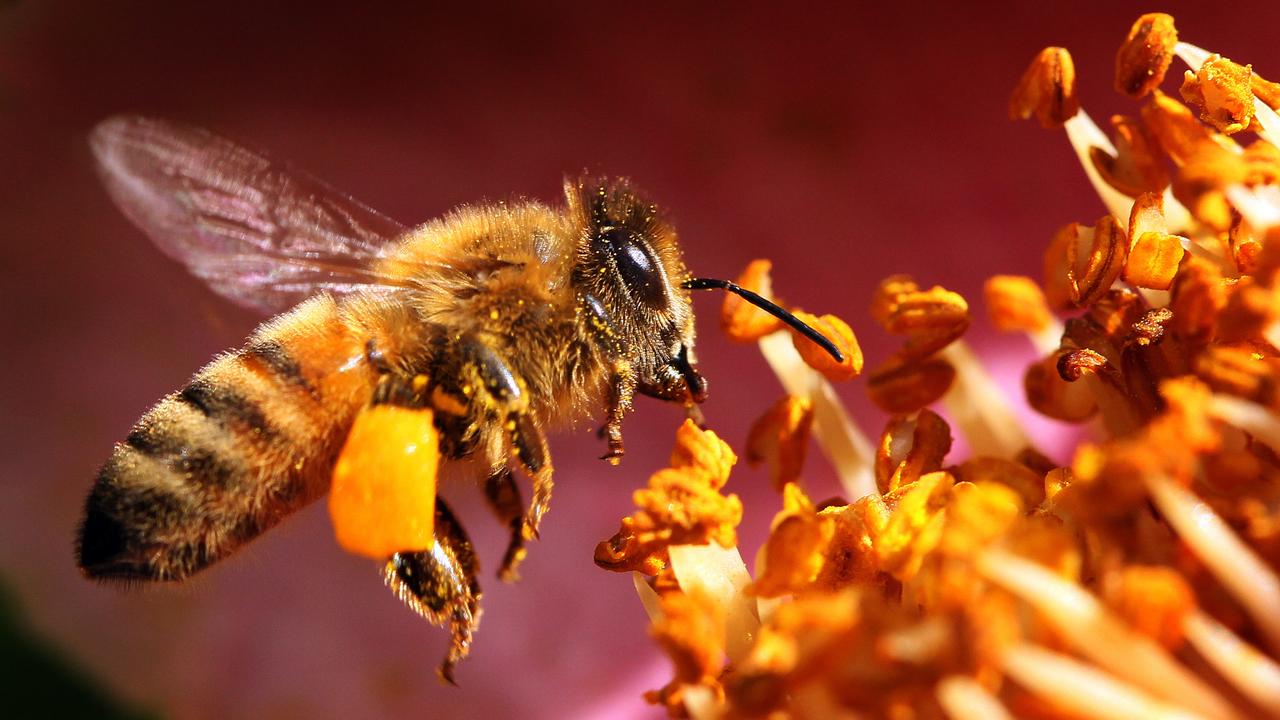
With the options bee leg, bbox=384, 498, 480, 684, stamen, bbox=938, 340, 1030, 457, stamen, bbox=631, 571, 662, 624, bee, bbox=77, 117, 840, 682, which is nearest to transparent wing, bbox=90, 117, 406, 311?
bee, bbox=77, 117, 840, 682

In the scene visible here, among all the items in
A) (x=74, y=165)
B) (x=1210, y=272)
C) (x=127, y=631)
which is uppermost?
(x=74, y=165)

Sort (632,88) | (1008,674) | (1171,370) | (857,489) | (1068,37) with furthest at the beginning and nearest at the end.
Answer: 1. (632,88)
2. (1068,37)
3. (857,489)
4. (1171,370)
5. (1008,674)

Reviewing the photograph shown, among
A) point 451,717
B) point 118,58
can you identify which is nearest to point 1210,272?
point 451,717

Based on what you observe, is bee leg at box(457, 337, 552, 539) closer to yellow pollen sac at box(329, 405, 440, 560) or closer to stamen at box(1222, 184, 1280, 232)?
yellow pollen sac at box(329, 405, 440, 560)

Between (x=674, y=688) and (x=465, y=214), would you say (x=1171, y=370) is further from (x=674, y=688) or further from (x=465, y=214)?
(x=465, y=214)

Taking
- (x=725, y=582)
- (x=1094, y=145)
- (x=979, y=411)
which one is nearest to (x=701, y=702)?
(x=725, y=582)

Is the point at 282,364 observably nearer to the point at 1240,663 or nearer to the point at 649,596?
the point at 649,596

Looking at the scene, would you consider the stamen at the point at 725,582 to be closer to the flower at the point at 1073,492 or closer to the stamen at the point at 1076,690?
the flower at the point at 1073,492
